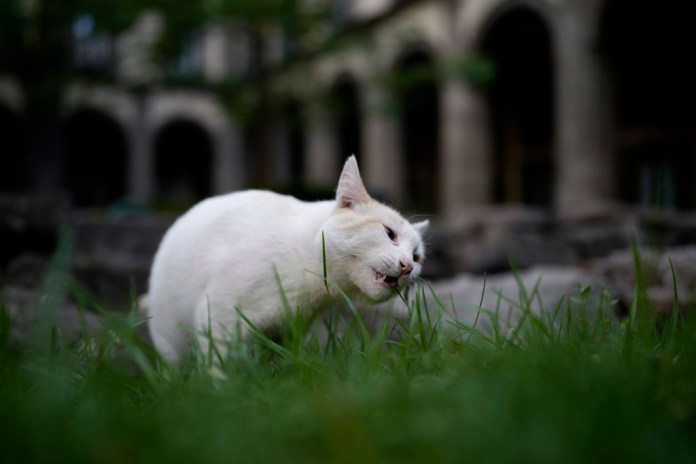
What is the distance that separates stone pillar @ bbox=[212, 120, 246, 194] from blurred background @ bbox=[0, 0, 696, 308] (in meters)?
A: 7.03

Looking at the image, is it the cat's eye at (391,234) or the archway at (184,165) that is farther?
the archway at (184,165)

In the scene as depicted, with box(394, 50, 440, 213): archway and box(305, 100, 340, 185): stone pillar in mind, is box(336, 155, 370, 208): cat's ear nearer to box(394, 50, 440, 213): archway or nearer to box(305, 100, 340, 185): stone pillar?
box(305, 100, 340, 185): stone pillar

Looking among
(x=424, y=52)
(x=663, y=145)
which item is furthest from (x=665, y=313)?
(x=424, y=52)

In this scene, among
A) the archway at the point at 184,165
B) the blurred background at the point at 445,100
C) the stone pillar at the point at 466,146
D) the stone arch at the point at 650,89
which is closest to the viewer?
the blurred background at the point at 445,100

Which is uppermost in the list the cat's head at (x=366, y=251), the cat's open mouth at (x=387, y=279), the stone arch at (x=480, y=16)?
the stone arch at (x=480, y=16)

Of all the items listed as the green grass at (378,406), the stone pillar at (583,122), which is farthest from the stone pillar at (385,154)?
the green grass at (378,406)

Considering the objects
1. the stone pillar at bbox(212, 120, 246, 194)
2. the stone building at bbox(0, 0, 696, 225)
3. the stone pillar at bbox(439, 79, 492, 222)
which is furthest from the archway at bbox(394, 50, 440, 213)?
the stone pillar at bbox(212, 120, 246, 194)

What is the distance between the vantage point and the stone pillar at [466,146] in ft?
44.6

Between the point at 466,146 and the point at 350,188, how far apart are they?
1217cm

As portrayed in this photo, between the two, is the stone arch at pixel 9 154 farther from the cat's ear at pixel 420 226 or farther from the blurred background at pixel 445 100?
the cat's ear at pixel 420 226

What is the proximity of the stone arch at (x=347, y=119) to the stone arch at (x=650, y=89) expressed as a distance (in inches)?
192

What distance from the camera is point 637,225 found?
7090 millimetres

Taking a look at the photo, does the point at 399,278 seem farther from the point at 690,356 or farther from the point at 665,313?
the point at 665,313

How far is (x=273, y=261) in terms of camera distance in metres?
1.94
